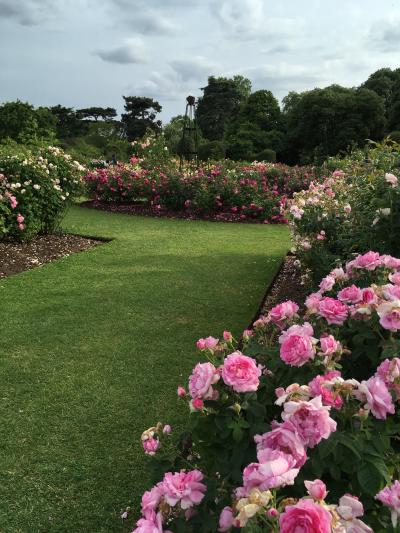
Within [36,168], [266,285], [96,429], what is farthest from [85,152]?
[96,429]

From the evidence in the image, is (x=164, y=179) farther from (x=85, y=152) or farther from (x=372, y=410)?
(x=85, y=152)

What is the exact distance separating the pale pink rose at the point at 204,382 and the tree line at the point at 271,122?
80.6 ft

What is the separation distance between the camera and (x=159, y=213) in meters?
12.9

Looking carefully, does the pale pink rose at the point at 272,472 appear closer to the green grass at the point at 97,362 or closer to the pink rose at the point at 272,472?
the pink rose at the point at 272,472

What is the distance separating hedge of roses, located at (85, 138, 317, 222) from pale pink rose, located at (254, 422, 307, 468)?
10.5 meters

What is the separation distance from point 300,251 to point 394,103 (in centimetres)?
3140

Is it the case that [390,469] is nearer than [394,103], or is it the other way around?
[390,469]

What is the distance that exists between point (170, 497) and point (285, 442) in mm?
306

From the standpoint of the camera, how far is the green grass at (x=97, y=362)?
2377 millimetres

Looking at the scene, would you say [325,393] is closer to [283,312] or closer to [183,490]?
[183,490]

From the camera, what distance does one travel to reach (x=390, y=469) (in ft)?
4.91

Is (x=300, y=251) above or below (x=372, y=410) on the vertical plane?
below

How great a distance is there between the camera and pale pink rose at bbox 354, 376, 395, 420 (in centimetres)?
133

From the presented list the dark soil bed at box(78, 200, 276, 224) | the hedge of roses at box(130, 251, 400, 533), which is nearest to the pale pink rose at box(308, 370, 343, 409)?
the hedge of roses at box(130, 251, 400, 533)
